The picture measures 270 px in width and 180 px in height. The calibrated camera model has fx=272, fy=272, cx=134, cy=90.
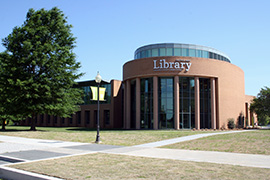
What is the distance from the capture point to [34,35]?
3269 centimetres

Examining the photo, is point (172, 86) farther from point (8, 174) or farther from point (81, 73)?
point (8, 174)

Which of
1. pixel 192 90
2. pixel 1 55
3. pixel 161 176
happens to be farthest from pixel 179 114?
pixel 161 176

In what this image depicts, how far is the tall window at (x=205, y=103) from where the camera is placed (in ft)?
132

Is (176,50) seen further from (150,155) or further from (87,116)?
(150,155)

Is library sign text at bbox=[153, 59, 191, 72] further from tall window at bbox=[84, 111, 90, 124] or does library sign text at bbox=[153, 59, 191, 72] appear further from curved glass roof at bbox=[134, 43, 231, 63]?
tall window at bbox=[84, 111, 90, 124]

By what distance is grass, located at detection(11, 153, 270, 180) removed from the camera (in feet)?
25.2

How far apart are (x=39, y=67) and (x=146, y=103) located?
→ 52.9ft

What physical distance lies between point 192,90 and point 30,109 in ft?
71.7

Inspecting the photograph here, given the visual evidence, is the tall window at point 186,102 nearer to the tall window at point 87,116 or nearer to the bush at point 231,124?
the bush at point 231,124

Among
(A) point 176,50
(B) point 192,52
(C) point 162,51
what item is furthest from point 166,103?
(B) point 192,52

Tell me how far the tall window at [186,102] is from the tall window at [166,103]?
1377mm

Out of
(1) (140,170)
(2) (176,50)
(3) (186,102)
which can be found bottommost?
(1) (140,170)

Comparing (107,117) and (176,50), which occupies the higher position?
(176,50)

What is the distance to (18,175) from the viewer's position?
27.3 ft
